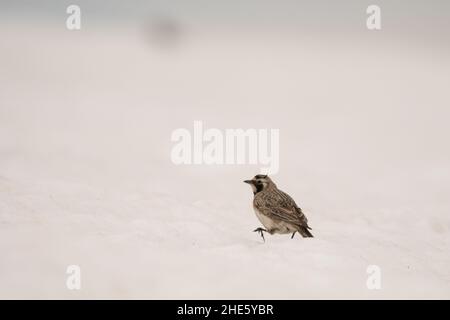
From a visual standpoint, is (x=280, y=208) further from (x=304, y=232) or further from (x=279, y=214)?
(x=304, y=232)

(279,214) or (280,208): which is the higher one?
(280,208)

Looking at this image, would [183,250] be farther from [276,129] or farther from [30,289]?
[276,129]

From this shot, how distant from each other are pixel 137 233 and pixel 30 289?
98.3 inches

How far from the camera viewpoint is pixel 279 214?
11016mm

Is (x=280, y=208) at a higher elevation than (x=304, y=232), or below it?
higher

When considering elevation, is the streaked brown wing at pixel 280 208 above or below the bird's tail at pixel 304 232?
above

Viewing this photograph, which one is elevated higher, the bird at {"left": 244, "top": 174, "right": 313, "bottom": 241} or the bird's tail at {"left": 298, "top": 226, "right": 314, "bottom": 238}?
the bird at {"left": 244, "top": 174, "right": 313, "bottom": 241}

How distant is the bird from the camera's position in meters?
11.0

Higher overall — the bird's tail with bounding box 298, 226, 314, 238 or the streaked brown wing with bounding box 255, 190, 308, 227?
the streaked brown wing with bounding box 255, 190, 308, 227

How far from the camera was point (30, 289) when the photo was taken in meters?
9.26

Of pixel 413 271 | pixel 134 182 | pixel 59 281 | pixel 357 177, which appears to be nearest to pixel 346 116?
pixel 357 177

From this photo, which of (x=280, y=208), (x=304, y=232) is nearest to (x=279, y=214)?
(x=280, y=208)

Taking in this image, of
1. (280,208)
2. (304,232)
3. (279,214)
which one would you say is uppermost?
(280,208)

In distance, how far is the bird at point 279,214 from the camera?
10984mm
